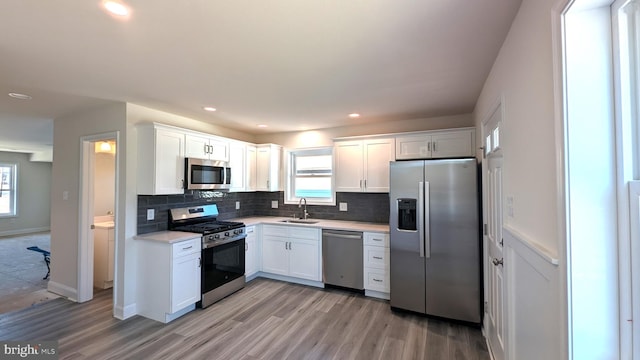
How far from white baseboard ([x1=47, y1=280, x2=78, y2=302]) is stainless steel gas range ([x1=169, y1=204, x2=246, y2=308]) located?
1507mm

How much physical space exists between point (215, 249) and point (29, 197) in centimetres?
850

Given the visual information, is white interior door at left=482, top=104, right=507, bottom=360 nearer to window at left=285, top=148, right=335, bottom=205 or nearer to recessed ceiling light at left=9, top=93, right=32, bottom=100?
window at left=285, top=148, right=335, bottom=205

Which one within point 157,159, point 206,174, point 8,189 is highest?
point 157,159

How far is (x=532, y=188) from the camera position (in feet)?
4.37

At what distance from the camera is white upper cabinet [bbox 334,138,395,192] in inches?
150

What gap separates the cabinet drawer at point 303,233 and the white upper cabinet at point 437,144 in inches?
62.0

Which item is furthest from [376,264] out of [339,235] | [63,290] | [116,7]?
[63,290]

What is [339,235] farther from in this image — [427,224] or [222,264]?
[222,264]

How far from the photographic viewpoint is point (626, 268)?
857 mm

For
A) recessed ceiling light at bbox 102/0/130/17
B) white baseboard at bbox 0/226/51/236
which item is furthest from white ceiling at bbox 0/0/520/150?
white baseboard at bbox 0/226/51/236

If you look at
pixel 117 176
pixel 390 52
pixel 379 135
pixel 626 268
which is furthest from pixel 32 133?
pixel 626 268

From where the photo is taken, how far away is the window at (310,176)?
15.2 ft

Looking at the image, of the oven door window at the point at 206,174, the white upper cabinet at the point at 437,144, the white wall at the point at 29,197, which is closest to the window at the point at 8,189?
the white wall at the point at 29,197

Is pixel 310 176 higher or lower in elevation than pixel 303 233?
higher
